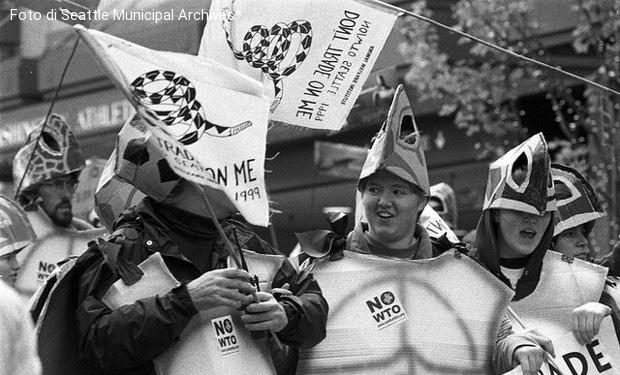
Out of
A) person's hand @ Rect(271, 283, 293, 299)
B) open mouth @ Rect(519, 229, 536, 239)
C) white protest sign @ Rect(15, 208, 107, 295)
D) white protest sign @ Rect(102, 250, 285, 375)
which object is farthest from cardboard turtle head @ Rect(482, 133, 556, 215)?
white protest sign @ Rect(15, 208, 107, 295)

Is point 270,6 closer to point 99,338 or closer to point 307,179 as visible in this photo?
point 99,338

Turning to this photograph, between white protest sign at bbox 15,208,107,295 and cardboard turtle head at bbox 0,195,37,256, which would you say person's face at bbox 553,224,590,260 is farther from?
cardboard turtle head at bbox 0,195,37,256

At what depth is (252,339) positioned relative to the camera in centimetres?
500

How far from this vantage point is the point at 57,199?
828cm

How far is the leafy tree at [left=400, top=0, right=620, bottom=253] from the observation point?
1181 cm

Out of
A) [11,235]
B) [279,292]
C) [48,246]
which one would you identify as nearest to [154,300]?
[279,292]

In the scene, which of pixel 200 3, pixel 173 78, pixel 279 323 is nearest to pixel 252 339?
pixel 279 323

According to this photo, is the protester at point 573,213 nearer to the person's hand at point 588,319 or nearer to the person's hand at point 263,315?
the person's hand at point 588,319

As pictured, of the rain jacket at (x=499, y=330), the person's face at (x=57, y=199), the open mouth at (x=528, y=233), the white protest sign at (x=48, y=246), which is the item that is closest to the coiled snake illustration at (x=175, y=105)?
the rain jacket at (x=499, y=330)

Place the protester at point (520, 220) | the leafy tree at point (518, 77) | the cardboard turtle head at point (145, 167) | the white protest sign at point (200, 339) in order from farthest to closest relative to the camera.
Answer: the leafy tree at point (518, 77)
the protester at point (520, 220)
the cardboard turtle head at point (145, 167)
the white protest sign at point (200, 339)

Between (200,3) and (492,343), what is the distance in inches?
85.0

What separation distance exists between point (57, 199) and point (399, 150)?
9.41 ft

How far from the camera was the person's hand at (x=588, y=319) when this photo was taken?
20.3 feet

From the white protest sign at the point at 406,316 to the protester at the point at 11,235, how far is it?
1298 mm
